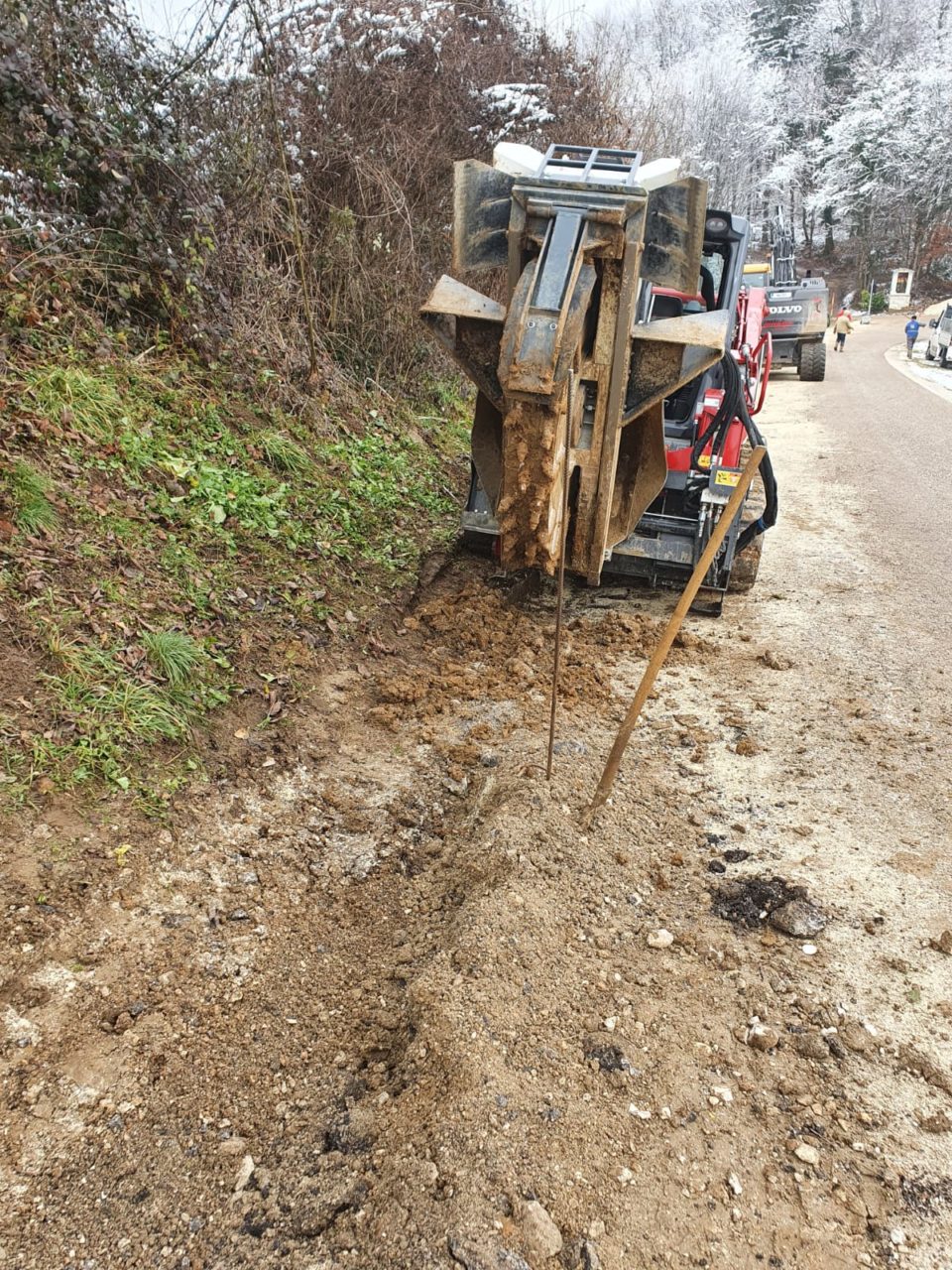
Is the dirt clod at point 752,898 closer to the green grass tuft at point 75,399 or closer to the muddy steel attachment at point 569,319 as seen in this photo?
the muddy steel attachment at point 569,319

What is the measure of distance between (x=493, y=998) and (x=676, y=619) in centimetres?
166

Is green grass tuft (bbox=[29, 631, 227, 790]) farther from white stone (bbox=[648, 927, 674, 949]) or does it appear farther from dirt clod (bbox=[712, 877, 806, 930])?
dirt clod (bbox=[712, 877, 806, 930])

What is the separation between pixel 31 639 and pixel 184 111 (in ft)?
16.3

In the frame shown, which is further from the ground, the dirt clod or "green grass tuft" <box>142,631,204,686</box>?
"green grass tuft" <box>142,631,204,686</box>

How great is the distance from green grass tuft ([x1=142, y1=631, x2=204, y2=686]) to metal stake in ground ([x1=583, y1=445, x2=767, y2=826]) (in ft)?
A: 6.89

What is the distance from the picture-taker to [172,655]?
428 cm

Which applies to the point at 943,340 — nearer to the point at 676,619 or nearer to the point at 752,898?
the point at 676,619

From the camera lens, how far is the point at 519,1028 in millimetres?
2854

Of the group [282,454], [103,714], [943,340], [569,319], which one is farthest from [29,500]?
[943,340]

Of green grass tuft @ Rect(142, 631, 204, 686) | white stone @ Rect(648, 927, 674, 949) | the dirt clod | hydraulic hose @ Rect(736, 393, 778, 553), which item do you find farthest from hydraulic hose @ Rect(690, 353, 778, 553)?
green grass tuft @ Rect(142, 631, 204, 686)

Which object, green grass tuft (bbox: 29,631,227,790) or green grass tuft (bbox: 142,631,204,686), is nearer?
green grass tuft (bbox: 29,631,227,790)

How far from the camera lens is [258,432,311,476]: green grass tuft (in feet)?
21.5

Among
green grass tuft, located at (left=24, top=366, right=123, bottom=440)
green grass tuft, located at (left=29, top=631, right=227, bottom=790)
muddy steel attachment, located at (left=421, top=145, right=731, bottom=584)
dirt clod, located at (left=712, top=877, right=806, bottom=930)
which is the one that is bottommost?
dirt clod, located at (left=712, top=877, right=806, bottom=930)

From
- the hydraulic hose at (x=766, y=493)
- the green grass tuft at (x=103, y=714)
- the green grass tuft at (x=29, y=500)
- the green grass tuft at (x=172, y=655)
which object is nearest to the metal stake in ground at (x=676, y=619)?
the green grass tuft at (x=103, y=714)
